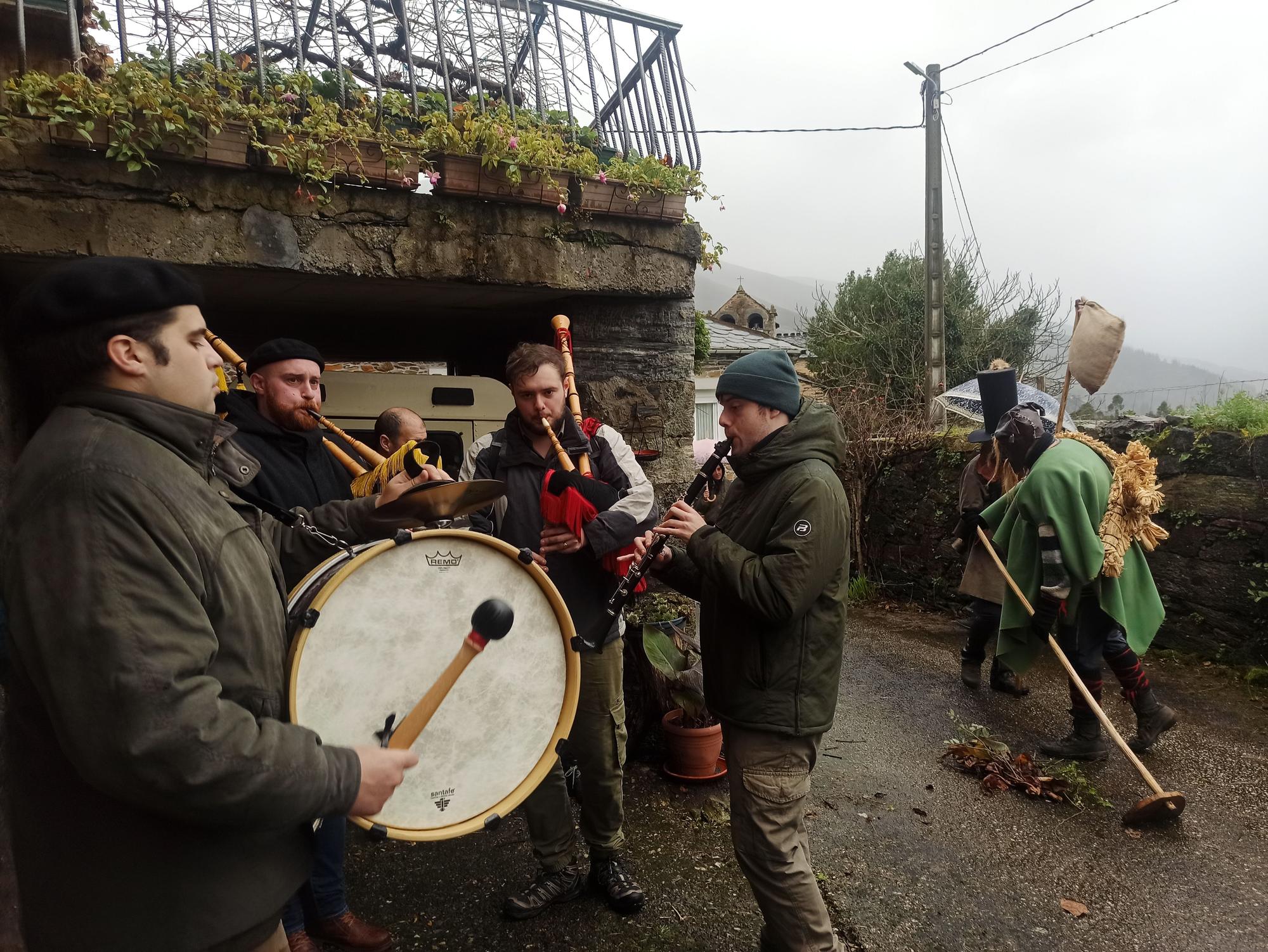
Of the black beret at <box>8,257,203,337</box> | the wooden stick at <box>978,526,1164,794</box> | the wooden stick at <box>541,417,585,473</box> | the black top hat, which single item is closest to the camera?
the black beret at <box>8,257,203,337</box>

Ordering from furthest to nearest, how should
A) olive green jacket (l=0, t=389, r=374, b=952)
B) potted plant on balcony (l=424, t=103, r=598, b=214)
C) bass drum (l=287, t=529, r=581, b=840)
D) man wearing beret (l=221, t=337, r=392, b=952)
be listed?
potted plant on balcony (l=424, t=103, r=598, b=214), man wearing beret (l=221, t=337, r=392, b=952), bass drum (l=287, t=529, r=581, b=840), olive green jacket (l=0, t=389, r=374, b=952)

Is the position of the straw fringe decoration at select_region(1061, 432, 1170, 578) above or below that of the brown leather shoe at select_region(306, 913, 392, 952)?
above

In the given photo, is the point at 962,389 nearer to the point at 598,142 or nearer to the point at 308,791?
the point at 598,142

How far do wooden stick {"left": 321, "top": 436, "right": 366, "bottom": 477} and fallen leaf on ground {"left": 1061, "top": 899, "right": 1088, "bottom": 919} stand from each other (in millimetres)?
3248

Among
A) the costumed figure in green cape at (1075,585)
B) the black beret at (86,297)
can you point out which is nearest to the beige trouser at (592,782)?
the black beret at (86,297)

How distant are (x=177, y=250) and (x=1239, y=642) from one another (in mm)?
7210

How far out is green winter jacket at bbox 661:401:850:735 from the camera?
2.39m

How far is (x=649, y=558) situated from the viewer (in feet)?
8.65

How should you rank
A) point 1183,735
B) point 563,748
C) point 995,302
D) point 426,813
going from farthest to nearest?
point 995,302 → point 1183,735 → point 563,748 → point 426,813

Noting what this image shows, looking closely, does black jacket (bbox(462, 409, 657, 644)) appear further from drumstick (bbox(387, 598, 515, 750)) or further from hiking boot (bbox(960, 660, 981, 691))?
hiking boot (bbox(960, 660, 981, 691))

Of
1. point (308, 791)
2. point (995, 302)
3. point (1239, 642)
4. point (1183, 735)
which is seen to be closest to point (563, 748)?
point (308, 791)

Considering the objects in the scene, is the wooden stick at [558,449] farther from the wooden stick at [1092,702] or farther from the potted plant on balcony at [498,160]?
the wooden stick at [1092,702]

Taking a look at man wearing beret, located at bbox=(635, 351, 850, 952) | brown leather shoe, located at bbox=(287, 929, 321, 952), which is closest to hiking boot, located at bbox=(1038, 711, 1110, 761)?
man wearing beret, located at bbox=(635, 351, 850, 952)

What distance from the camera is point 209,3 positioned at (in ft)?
11.3
